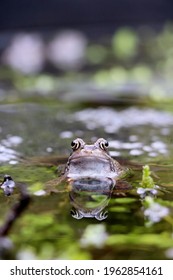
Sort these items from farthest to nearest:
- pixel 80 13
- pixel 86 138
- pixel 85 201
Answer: pixel 80 13 < pixel 86 138 < pixel 85 201

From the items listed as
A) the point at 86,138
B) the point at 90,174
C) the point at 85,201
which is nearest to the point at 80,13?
the point at 86,138

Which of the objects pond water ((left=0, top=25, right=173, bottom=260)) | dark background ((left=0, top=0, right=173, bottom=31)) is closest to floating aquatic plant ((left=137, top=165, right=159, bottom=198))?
pond water ((left=0, top=25, right=173, bottom=260))

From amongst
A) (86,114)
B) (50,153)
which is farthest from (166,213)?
(86,114)

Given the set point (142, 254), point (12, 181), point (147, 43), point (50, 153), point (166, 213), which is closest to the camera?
point (142, 254)

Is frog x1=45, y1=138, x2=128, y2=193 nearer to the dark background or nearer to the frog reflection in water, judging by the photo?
the frog reflection in water

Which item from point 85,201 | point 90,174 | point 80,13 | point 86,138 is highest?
point 80,13

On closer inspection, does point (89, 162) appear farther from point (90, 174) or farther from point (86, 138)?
point (86, 138)

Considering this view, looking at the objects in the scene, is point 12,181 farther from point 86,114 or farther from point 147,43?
point 147,43

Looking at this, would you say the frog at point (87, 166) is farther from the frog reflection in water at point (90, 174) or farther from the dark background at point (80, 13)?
the dark background at point (80, 13)
